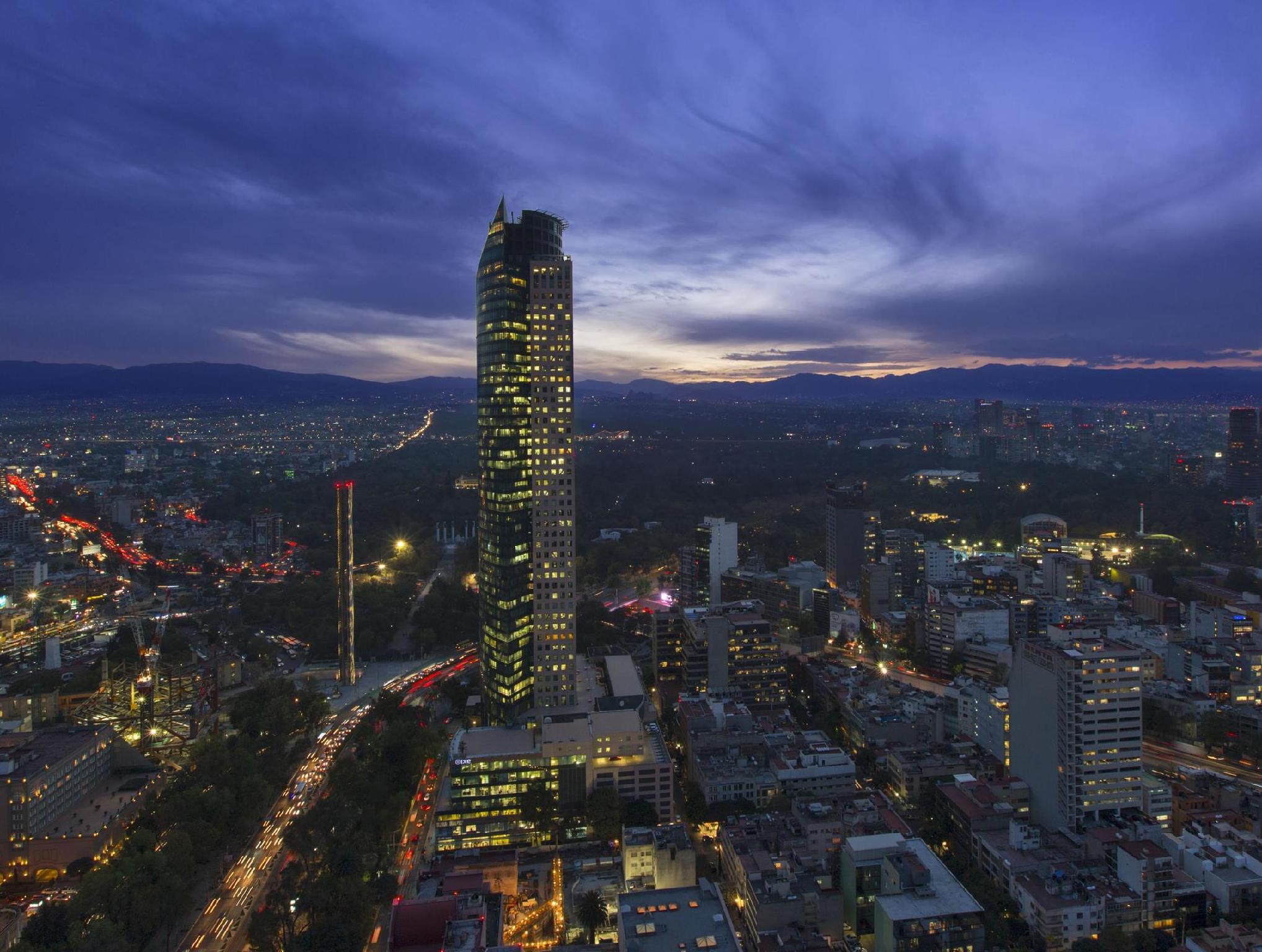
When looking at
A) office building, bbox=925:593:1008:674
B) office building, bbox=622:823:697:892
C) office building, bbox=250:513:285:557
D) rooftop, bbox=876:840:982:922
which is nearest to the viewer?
rooftop, bbox=876:840:982:922

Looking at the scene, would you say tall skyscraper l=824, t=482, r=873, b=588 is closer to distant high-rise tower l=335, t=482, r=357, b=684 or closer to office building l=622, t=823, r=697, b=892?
distant high-rise tower l=335, t=482, r=357, b=684

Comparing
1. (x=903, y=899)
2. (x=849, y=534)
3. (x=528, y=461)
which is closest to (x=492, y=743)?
(x=528, y=461)

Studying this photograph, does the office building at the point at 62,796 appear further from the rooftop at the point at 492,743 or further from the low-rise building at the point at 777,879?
the low-rise building at the point at 777,879

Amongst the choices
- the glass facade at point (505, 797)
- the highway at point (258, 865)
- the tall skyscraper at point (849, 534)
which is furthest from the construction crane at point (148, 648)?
the tall skyscraper at point (849, 534)

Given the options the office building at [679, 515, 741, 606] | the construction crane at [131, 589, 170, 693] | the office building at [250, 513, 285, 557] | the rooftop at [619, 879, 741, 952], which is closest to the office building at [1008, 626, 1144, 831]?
the rooftop at [619, 879, 741, 952]

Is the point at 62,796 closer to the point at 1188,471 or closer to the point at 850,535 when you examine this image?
the point at 850,535
